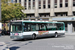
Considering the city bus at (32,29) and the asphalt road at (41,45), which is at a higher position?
the city bus at (32,29)

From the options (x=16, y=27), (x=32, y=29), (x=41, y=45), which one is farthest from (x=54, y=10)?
(x=41, y=45)

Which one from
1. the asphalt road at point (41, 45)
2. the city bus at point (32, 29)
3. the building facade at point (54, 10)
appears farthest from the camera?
the building facade at point (54, 10)

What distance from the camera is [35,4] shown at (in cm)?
4331

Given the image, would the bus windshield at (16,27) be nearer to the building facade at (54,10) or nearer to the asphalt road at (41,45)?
the asphalt road at (41,45)

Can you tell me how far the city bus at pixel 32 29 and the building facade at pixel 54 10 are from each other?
1672cm

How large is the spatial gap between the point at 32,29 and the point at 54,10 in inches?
909

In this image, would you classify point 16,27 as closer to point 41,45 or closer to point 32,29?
point 32,29

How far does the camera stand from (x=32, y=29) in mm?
19469

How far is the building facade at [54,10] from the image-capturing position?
40.1 m

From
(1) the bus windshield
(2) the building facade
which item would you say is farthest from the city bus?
(2) the building facade

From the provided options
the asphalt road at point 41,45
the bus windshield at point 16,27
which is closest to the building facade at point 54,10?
the bus windshield at point 16,27

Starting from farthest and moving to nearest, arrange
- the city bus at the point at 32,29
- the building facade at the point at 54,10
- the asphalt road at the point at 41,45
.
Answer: the building facade at the point at 54,10 < the city bus at the point at 32,29 < the asphalt road at the point at 41,45

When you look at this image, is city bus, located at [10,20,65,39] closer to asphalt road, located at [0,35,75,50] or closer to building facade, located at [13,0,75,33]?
asphalt road, located at [0,35,75,50]

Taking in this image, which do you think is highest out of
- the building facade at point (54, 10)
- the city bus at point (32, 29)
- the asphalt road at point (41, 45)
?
the building facade at point (54, 10)
